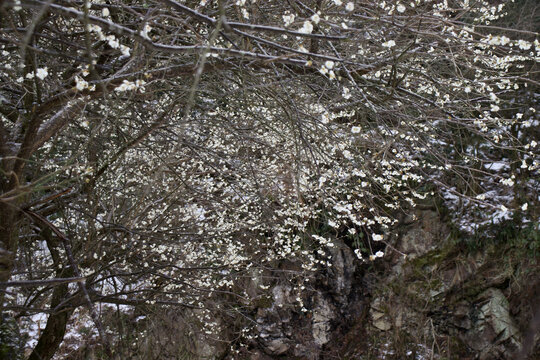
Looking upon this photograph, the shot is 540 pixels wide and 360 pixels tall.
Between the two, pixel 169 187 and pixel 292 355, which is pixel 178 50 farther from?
pixel 292 355

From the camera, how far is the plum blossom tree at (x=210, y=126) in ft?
6.79

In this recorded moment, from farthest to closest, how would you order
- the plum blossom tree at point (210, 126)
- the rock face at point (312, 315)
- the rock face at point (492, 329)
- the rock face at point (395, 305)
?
the rock face at point (312, 315) < the rock face at point (395, 305) < the rock face at point (492, 329) < the plum blossom tree at point (210, 126)

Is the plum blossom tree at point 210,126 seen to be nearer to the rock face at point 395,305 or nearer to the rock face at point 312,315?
the rock face at point 395,305

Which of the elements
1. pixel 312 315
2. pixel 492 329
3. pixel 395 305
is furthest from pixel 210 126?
pixel 492 329

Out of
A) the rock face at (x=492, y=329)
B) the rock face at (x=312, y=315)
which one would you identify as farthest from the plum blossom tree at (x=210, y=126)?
the rock face at (x=492, y=329)

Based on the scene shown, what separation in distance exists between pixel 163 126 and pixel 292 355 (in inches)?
187

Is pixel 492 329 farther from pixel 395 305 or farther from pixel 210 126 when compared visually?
pixel 210 126

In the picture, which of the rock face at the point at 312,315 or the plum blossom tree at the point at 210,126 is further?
the rock face at the point at 312,315

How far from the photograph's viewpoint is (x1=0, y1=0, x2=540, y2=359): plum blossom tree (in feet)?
6.79

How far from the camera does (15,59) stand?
3.12m

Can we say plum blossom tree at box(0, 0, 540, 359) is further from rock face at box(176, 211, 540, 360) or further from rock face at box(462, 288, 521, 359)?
rock face at box(462, 288, 521, 359)

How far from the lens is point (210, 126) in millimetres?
3719

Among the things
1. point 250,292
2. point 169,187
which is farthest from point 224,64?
point 250,292

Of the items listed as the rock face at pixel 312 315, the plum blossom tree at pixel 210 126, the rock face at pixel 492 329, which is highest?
the plum blossom tree at pixel 210 126
